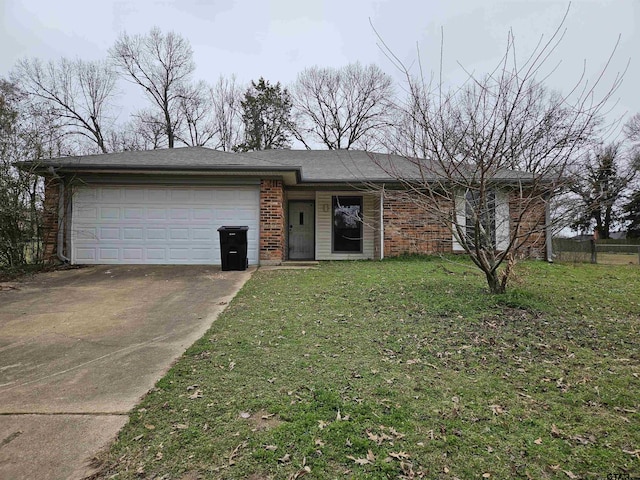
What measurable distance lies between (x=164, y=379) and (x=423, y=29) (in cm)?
633

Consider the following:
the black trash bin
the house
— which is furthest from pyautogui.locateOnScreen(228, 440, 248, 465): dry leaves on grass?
the house

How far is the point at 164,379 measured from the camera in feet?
9.44

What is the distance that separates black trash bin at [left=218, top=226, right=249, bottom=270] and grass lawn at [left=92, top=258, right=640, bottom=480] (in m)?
3.61

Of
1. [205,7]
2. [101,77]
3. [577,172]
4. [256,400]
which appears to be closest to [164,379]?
[256,400]

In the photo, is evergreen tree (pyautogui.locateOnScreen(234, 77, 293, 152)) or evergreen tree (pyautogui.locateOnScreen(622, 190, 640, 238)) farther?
evergreen tree (pyautogui.locateOnScreen(622, 190, 640, 238))

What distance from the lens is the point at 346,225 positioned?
11.6 meters

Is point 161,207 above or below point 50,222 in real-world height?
A: above

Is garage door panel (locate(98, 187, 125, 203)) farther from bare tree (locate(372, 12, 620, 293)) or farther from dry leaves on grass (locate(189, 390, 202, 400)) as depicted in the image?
dry leaves on grass (locate(189, 390, 202, 400))

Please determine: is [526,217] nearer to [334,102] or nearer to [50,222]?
[50,222]

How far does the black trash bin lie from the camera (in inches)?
326

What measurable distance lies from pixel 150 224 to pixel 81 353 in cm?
615

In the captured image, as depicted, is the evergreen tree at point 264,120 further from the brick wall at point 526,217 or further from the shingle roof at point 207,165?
the brick wall at point 526,217

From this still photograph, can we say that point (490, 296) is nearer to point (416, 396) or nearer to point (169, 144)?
point (416, 396)

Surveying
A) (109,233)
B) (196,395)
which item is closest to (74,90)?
(109,233)
